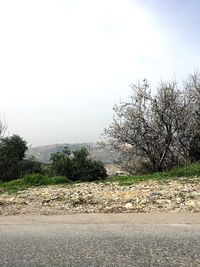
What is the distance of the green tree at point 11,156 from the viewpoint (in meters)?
19.5

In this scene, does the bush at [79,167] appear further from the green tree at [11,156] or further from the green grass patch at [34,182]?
the green tree at [11,156]

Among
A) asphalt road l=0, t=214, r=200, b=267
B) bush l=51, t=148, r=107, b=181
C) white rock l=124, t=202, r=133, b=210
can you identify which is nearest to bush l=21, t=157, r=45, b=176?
bush l=51, t=148, r=107, b=181

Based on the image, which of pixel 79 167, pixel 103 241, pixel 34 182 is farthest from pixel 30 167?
pixel 103 241

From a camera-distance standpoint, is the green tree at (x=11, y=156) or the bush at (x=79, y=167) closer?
the bush at (x=79, y=167)

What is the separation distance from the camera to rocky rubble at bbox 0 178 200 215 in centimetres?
953

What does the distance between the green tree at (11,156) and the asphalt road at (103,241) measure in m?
10.9

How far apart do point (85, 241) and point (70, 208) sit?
11.5ft

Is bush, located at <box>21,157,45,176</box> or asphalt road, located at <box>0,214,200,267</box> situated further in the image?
bush, located at <box>21,157,45,176</box>

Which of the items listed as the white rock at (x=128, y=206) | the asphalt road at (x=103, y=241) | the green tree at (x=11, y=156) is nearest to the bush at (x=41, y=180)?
the green tree at (x=11, y=156)

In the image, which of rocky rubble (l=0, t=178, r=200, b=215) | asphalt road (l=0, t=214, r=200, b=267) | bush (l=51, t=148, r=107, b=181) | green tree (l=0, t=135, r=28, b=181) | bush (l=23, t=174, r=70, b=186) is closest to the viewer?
asphalt road (l=0, t=214, r=200, b=267)

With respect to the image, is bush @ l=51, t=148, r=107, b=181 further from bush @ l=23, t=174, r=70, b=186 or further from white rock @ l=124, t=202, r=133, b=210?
white rock @ l=124, t=202, r=133, b=210

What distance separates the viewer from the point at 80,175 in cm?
1722

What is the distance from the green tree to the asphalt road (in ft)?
35.9

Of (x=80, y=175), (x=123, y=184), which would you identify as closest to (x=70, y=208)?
(x=123, y=184)
